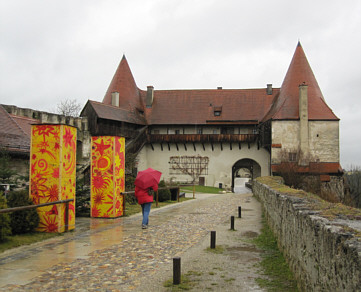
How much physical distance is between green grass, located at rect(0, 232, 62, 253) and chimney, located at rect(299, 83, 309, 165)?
27143mm

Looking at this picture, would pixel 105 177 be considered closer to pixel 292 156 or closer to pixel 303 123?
pixel 292 156

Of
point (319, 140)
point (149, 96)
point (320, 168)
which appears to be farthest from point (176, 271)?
point (149, 96)

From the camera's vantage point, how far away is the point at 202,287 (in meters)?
5.07

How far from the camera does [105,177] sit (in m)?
11.5

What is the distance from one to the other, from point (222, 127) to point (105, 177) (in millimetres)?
26663

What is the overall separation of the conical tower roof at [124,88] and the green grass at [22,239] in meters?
29.3

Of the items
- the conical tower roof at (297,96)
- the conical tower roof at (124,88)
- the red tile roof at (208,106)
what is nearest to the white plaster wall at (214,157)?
the red tile roof at (208,106)

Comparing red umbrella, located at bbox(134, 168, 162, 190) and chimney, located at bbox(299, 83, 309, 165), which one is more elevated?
chimney, located at bbox(299, 83, 309, 165)

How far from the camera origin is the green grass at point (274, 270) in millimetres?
5066

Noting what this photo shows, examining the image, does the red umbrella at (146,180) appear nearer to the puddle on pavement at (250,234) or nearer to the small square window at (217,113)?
the puddle on pavement at (250,234)

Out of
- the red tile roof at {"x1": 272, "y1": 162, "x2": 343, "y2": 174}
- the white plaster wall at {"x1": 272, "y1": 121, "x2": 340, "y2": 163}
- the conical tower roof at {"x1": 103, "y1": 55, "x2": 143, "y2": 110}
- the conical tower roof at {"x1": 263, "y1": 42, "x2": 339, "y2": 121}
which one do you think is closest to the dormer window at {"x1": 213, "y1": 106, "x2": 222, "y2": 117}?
the conical tower roof at {"x1": 263, "y1": 42, "x2": 339, "y2": 121}

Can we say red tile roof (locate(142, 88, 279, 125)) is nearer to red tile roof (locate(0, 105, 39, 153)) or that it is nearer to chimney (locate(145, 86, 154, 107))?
chimney (locate(145, 86, 154, 107))

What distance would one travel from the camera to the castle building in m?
32.6

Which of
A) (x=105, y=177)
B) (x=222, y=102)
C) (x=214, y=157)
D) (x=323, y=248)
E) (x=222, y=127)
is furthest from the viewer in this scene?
(x=222, y=102)
